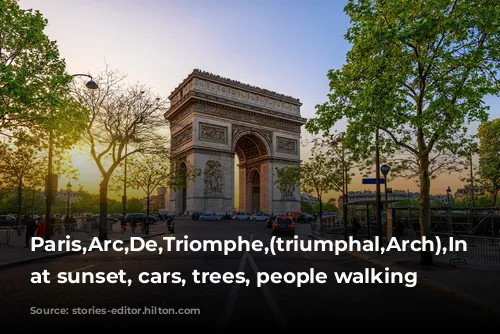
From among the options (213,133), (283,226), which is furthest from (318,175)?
(213,133)

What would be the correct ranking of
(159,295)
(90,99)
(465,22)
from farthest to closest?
(90,99) < (465,22) < (159,295)

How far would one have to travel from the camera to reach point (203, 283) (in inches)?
385

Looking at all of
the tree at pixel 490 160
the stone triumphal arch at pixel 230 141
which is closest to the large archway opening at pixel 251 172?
the stone triumphal arch at pixel 230 141

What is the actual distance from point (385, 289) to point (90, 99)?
21.9 m

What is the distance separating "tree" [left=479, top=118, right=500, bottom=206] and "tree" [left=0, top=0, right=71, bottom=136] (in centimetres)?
3258

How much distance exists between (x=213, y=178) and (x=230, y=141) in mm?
6573

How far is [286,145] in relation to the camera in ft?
226

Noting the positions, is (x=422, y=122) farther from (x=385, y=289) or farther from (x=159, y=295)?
(x=159, y=295)

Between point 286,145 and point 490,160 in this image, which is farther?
point 286,145

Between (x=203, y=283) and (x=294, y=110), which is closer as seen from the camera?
(x=203, y=283)

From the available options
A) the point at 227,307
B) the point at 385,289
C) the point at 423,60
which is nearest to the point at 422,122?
the point at 423,60

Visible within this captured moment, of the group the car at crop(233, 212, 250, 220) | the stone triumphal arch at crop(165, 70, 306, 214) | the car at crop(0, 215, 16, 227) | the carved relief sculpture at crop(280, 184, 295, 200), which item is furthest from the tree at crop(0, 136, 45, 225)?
the carved relief sculpture at crop(280, 184, 295, 200)

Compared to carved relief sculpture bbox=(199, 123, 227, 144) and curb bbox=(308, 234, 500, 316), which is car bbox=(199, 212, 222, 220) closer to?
carved relief sculpture bbox=(199, 123, 227, 144)

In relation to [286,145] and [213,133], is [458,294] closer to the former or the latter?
[213,133]
